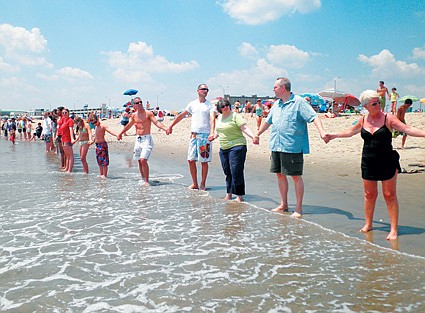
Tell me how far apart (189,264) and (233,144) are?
3.19 m

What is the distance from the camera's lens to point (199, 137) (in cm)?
756

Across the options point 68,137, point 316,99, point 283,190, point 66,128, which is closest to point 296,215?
point 283,190

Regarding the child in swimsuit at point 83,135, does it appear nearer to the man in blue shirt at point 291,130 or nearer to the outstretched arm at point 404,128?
the man in blue shirt at point 291,130

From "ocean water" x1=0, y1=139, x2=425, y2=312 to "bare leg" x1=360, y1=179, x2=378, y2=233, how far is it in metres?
0.40

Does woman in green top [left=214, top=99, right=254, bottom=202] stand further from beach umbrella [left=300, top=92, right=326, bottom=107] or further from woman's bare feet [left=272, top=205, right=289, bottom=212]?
beach umbrella [left=300, top=92, right=326, bottom=107]

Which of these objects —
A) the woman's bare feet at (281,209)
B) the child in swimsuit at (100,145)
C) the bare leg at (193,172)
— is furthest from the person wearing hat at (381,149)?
the child in swimsuit at (100,145)

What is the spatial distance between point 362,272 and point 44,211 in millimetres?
4661

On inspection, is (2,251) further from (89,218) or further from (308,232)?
(308,232)

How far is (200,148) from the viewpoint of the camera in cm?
750

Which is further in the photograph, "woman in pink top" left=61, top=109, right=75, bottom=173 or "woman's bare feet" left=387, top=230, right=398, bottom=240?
"woman in pink top" left=61, top=109, right=75, bottom=173

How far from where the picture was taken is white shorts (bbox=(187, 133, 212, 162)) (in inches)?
295

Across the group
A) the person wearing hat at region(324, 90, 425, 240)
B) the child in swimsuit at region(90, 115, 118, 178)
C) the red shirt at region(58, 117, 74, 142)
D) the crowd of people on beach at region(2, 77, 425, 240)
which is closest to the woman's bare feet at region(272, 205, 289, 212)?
the crowd of people on beach at region(2, 77, 425, 240)

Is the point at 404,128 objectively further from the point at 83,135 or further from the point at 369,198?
the point at 83,135

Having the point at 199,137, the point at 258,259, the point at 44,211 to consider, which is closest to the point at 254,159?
the point at 199,137
